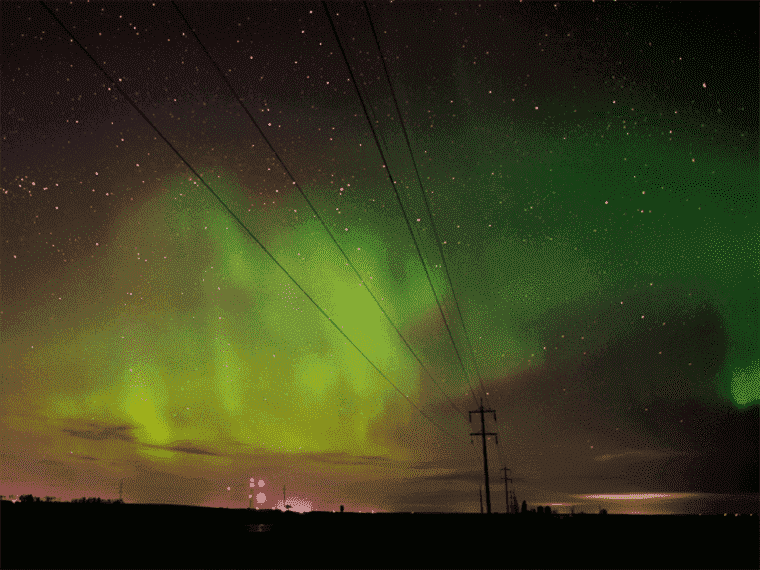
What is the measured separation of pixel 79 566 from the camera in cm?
912

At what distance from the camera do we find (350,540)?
47.9 feet

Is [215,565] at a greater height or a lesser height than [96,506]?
lesser

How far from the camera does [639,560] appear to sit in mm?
14391

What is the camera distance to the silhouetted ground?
9805 mm

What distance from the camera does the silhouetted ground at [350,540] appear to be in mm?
9805

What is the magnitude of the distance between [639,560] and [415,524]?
686 cm

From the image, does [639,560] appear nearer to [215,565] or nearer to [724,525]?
[724,525]

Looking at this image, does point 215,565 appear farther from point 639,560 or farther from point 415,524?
point 639,560

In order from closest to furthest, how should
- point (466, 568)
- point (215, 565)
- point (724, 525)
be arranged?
point (215, 565)
point (466, 568)
point (724, 525)

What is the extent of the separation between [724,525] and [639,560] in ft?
20.4

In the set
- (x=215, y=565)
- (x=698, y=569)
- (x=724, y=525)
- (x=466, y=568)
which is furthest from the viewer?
(x=724, y=525)

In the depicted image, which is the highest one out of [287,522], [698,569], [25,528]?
[25,528]

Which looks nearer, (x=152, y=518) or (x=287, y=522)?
(x=152, y=518)

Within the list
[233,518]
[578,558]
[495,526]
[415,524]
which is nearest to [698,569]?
[578,558]
